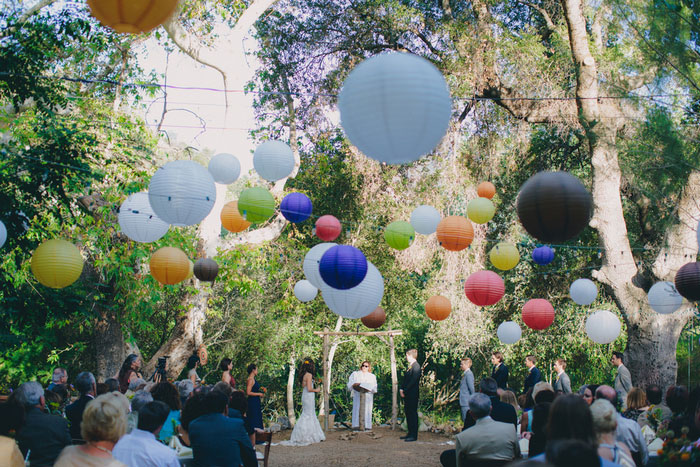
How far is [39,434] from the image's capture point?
12.3ft

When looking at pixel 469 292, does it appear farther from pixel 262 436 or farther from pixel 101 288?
pixel 101 288

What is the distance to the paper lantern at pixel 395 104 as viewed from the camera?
368 cm

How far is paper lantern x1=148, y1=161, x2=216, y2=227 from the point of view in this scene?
5453 millimetres

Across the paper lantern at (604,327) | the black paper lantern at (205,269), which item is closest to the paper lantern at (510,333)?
the paper lantern at (604,327)

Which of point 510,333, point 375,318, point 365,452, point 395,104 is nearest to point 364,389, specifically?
point 365,452

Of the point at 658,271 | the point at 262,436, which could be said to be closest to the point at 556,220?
the point at 262,436

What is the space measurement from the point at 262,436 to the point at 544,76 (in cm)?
835

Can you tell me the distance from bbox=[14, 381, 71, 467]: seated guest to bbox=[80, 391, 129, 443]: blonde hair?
1.29 m

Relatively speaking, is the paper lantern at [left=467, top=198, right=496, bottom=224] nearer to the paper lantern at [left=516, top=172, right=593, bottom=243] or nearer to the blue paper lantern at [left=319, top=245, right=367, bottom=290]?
the blue paper lantern at [left=319, top=245, right=367, bottom=290]

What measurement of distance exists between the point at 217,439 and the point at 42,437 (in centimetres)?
126

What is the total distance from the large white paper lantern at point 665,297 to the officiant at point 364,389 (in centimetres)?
545

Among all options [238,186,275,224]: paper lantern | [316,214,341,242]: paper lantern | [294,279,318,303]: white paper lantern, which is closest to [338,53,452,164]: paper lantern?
[238,186,275,224]: paper lantern

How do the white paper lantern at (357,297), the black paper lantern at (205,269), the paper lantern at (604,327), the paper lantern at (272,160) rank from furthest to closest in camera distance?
the black paper lantern at (205,269), the paper lantern at (604,327), the paper lantern at (272,160), the white paper lantern at (357,297)

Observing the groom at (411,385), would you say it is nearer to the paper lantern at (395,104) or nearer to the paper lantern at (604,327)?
the paper lantern at (604,327)
